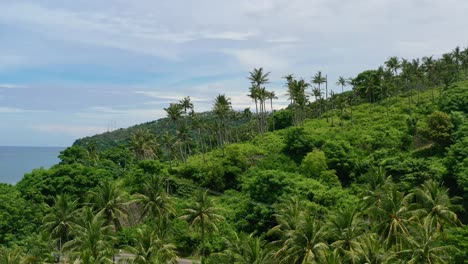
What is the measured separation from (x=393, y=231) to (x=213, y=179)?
159 feet

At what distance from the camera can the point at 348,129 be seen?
109 meters

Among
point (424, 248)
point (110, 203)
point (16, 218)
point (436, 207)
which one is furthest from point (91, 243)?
point (436, 207)

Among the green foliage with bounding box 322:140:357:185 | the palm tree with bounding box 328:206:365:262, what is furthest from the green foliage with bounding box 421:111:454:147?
the palm tree with bounding box 328:206:365:262

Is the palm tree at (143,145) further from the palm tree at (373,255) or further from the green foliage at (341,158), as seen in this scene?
the palm tree at (373,255)

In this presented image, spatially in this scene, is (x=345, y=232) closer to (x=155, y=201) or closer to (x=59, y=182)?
(x=155, y=201)

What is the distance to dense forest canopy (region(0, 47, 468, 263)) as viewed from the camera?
158ft

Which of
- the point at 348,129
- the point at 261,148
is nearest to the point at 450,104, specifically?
the point at 348,129

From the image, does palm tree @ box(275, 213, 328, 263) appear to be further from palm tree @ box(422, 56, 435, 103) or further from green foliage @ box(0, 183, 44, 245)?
palm tree @ box(422, 56, 435, 103)

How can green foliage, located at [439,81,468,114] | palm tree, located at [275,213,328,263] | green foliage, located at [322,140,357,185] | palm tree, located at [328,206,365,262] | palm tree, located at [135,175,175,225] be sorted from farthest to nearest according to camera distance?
green foliage, located at [439,81,468,114] < green foliage, located at [322,140,357,185] < palm tree, located at [135,175,175,225] < palm tree, located at [328,206,365,262] < palm tree, located at [275,213,328,263]

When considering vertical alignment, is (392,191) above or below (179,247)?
above

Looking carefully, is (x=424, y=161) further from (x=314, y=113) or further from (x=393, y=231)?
(x=314, y=113)

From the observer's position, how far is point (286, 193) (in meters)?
76.8

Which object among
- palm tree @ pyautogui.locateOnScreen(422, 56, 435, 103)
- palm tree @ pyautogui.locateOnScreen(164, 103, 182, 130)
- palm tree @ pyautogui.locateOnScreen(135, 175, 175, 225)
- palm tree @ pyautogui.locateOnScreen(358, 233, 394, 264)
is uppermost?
palm tree @ pyautogui.locateOnScreen(422, 56, 435, 103)

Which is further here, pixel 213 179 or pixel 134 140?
pixel 134 140
